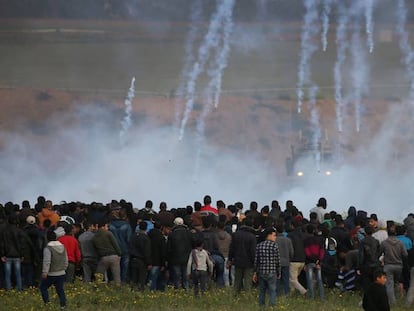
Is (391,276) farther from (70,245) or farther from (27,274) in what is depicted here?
(27,274)

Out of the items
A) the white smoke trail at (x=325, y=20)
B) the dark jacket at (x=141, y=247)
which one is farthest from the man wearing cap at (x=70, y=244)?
the white smoke trail at (x=325, y=20)

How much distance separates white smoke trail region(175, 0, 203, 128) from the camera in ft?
139

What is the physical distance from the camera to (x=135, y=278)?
73.8 feet

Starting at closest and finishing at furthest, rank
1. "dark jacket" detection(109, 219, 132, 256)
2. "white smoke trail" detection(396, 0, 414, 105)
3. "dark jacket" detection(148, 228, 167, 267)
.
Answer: "dark jacket" detection(148, 228, 167, 267) < "dark jacket" detection(109, 219, 132, 256) < "white smoke trail" detection(396, 0, 414, 105)

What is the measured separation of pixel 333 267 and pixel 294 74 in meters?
23.1

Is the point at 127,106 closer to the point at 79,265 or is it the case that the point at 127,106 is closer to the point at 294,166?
the point at 294,166

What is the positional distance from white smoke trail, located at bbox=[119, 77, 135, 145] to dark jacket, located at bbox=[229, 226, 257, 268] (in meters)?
21.1

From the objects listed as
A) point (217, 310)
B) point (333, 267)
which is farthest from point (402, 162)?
point (217, 310)

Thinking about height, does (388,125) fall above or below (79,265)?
above

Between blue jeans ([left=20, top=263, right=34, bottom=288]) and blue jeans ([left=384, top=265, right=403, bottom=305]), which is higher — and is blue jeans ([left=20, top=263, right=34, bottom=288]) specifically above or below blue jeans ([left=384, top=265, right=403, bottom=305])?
above

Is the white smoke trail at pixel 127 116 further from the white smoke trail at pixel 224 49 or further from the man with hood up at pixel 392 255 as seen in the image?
the man with hood up at pixel 392 255

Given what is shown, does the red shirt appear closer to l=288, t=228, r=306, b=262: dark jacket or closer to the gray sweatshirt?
the gray sweatshirt

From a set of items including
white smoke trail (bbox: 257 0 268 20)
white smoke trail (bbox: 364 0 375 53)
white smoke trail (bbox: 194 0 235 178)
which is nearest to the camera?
white smoke trail (bbox: 364 0 375 53)

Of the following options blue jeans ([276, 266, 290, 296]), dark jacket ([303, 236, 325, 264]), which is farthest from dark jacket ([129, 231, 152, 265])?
dark jacket ([303, 236, 325, 264])
